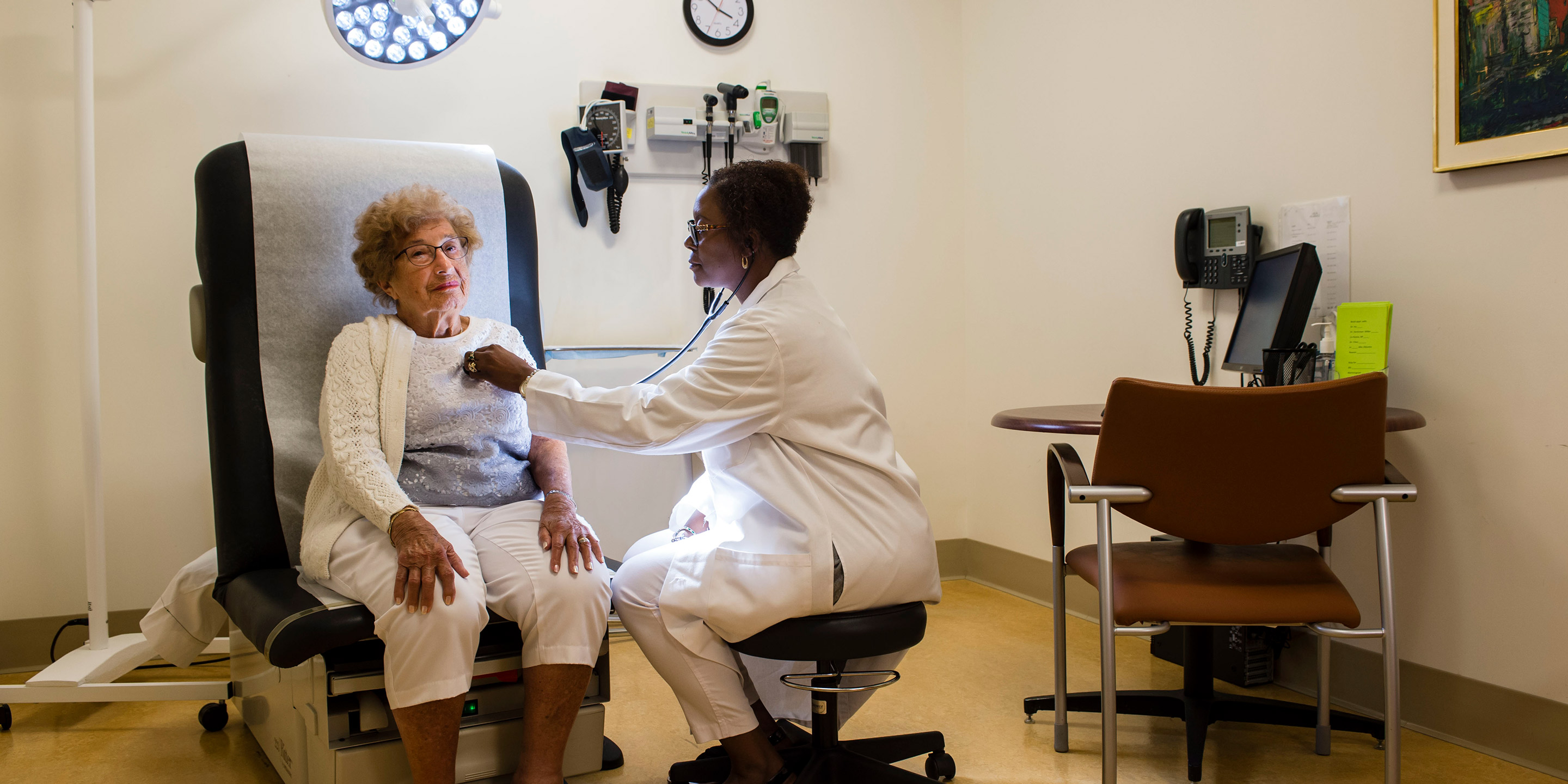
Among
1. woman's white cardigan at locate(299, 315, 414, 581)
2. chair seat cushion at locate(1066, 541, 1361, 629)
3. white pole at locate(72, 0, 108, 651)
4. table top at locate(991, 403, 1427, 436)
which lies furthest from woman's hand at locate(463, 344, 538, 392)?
white pole at locate(72, 0, 108, 651)

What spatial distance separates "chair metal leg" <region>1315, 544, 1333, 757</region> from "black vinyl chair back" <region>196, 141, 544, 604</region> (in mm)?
2056

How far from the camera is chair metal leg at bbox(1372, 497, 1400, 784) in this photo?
153 centimetres

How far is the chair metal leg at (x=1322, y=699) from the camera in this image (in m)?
1.91

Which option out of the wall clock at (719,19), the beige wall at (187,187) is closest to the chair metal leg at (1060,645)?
the beige wall at (187,187)

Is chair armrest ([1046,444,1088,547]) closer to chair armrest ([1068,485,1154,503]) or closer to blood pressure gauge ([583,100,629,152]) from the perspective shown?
chair armrest ([1068,485,1154,503])

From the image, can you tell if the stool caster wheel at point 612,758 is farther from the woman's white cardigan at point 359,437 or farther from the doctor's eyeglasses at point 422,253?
the doctor's eyeglasses at point 422,253

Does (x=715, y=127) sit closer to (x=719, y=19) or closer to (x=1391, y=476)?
(x=719, y=19)

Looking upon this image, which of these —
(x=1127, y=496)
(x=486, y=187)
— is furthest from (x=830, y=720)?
(x=486, y=187)

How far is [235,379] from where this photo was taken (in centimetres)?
185

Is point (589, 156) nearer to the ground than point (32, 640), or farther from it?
farther from it

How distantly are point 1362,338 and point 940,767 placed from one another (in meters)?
1.23

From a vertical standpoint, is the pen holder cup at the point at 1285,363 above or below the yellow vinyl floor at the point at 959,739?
above

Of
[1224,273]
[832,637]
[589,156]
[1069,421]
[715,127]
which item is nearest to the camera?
[832,637]

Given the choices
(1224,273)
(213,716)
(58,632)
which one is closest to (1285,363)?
(1224,273)
